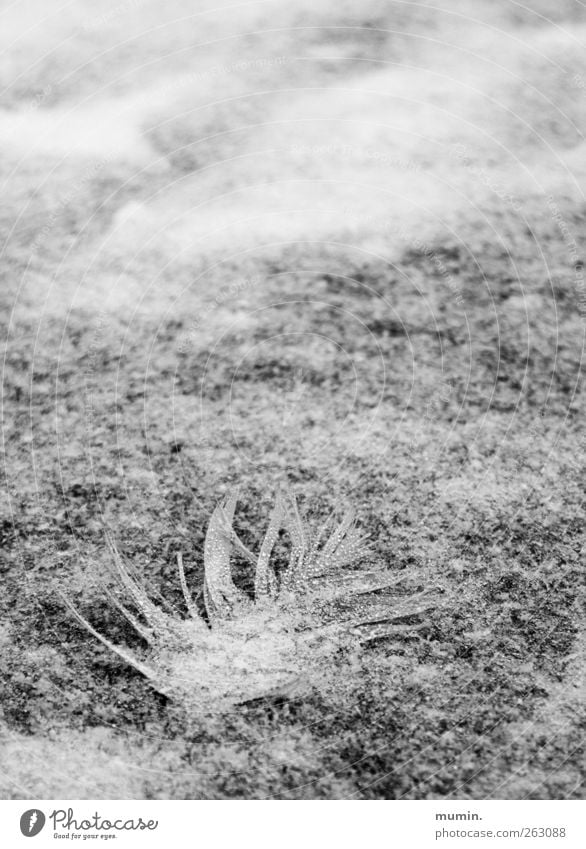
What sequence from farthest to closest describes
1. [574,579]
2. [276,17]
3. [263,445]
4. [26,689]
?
[276,17]
[263,445]
[574,579]
[26,689]

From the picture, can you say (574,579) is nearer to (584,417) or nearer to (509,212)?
(584,417)

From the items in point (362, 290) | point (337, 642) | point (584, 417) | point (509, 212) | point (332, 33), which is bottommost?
point (337, 642)

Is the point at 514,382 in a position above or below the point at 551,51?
below

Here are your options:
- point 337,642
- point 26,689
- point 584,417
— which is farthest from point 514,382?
point 26,689

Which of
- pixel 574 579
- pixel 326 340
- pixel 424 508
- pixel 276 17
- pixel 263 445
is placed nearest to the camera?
pixel 574 579

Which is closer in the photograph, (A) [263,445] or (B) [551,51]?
(A) [263,445]

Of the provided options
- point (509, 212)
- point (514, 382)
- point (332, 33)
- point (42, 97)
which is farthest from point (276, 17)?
point (514, 382)

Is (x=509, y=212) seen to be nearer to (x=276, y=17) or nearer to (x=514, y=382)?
(x=514, y=382)
